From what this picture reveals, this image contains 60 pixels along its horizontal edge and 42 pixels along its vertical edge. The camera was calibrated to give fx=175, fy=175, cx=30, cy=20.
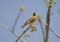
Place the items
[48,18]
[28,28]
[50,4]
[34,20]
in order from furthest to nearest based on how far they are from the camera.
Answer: [48,18] → [50,4] → [34,20] → [28,28]

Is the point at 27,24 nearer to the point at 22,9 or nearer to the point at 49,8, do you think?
the point at 49,8

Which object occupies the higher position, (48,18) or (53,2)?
(53,2)

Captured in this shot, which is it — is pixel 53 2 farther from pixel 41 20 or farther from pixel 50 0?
pixel 41 20

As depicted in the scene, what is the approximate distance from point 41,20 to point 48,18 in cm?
68

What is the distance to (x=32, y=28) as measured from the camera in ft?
6.88

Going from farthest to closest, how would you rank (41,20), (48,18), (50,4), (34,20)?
(41,20), (48,18), (50,4), (34,20)

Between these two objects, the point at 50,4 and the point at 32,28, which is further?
the point at 50,4

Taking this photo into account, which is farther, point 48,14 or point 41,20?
point 41,20

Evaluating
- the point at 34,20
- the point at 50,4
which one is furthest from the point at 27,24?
the point at 50,4

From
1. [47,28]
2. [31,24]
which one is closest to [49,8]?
[47,28]

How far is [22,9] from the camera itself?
133 inches

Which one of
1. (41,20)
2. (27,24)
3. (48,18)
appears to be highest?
(27,24)

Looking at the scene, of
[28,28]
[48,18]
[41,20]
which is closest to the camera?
[28,28]

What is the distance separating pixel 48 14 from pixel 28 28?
2.14ft
